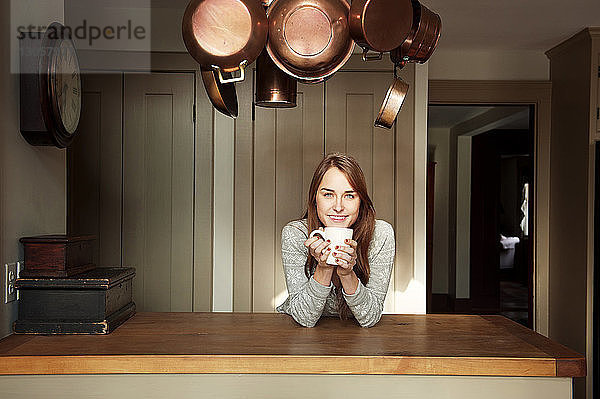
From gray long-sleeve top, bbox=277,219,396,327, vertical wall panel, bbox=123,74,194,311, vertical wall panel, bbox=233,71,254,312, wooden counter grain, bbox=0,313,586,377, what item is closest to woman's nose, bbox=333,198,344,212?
gray long-sleeve top, bbox=277,219,396,327

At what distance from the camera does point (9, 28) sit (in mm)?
1960

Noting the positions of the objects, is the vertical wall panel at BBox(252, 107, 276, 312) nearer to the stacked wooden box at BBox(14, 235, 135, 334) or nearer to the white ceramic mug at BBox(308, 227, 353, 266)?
the stacked wooden box at BBox(14, 235, 135, 334)

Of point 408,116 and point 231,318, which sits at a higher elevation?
point 408,116

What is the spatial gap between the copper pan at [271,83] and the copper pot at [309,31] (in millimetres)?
159

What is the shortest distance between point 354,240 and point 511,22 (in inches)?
97.3

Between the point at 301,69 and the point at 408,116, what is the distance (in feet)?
8.33

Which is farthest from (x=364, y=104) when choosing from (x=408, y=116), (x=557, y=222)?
(x=557, y=222)

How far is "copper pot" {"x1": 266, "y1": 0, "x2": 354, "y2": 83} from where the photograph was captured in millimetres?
1533

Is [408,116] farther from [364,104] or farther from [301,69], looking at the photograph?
[301,69]

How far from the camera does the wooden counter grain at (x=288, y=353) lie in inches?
62.6

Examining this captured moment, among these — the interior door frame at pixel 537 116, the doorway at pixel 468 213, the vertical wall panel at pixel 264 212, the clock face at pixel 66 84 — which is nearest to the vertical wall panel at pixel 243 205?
the vertical wall panel at pixel 264 212

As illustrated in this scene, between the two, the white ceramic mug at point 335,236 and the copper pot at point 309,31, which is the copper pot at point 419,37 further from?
the white ceramic mug at point 335,236

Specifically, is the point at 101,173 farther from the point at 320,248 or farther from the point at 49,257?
the point at 320,248

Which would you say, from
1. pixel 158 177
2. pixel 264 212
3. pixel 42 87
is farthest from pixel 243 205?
pixel 42 87
